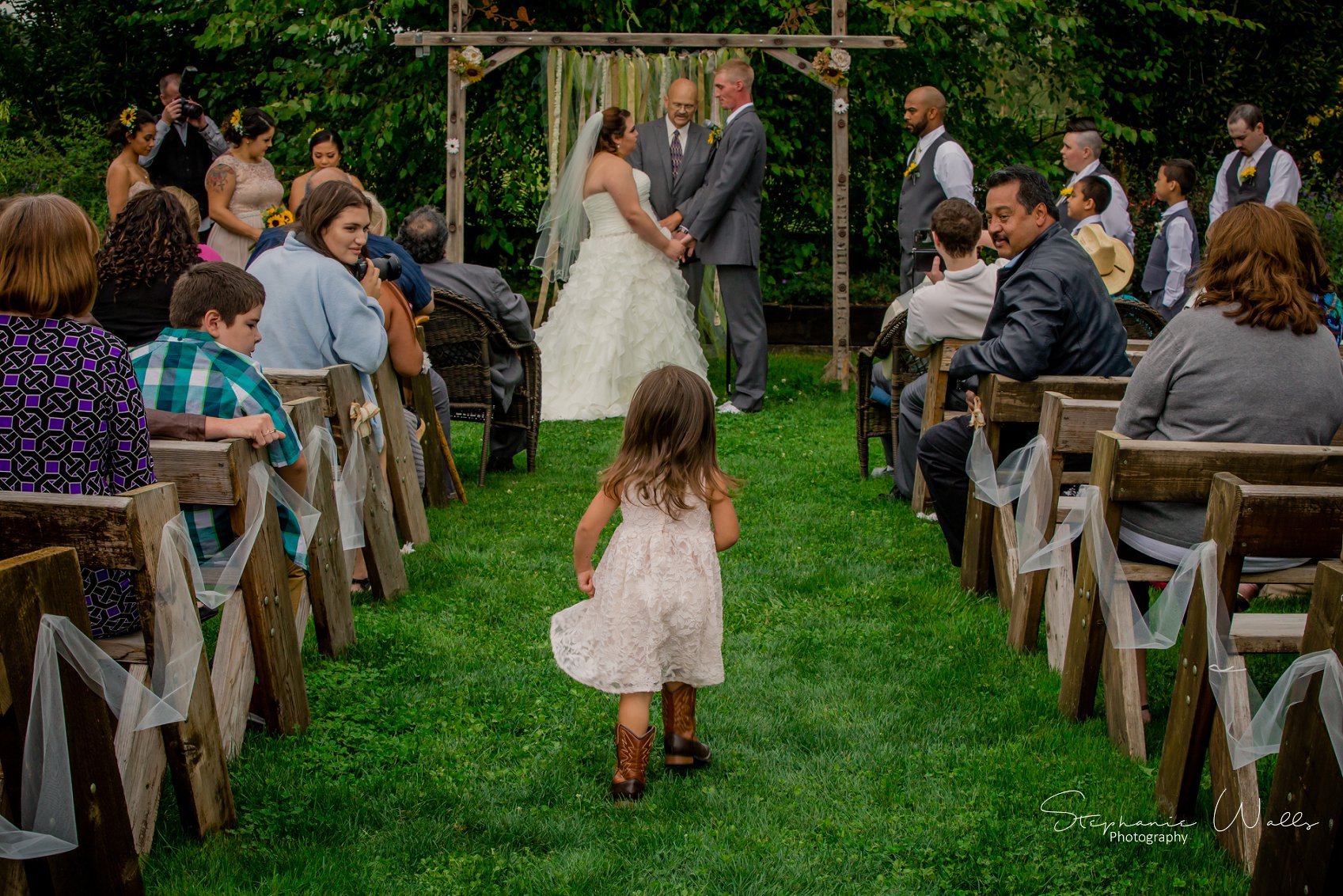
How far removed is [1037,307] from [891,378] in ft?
7.13

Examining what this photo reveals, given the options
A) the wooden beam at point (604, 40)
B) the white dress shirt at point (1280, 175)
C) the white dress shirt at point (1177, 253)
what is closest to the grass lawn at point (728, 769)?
the white dress shirt at point (1177, 253)

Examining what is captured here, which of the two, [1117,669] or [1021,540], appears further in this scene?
[1021,540]

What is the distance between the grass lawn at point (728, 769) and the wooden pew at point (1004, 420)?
18 centimetres

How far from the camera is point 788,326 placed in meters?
13.8

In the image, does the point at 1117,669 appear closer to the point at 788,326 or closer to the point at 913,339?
the point at 913,339

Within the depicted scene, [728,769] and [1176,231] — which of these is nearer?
[728,769]

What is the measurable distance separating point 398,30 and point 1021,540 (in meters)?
11.1

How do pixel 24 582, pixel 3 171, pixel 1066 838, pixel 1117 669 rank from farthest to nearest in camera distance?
pixel 3 171 → pixel 1117 669 → pixel 1066 838 → pixel 24 582

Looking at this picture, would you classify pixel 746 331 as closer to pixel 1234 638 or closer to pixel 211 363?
pixel 211 363

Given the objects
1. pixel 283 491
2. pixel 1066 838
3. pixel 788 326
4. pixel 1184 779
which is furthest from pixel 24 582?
pixel 788 326

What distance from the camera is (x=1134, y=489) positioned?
3662mm

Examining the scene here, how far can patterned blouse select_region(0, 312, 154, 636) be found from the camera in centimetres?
318
